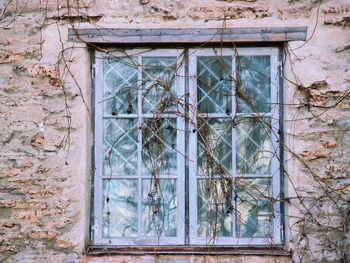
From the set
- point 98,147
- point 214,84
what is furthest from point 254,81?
point 98,147

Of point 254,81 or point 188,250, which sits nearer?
point 188,250

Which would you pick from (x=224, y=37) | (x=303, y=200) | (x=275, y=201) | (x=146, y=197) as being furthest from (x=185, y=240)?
(x=224, y=37)

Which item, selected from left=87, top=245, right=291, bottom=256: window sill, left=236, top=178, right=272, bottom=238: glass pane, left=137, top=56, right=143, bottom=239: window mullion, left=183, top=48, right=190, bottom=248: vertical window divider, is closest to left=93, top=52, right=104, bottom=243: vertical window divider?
left=87, top=245, right=291, bottom=256: window sill

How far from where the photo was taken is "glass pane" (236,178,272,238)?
291cm

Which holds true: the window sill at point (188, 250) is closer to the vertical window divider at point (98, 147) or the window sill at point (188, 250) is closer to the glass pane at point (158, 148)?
the vertical window divider at point (98, 147)

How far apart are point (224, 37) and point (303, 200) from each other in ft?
Result: 4.67

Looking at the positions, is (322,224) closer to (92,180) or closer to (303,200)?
→ (303,200)

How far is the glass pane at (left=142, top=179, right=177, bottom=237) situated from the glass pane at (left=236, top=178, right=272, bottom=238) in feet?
1.74

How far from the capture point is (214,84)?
2994 mm

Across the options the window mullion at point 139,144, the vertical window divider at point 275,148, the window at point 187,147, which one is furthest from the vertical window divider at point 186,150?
the vertical window divider at point 275,148

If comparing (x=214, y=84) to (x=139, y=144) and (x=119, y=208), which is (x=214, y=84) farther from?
(x=119, y=208)

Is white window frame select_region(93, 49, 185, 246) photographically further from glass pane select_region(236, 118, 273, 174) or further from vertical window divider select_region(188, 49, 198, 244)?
glass pane select_region(236, 118, 273, 174)

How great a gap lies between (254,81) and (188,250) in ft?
4.81

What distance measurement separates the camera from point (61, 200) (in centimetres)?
284
